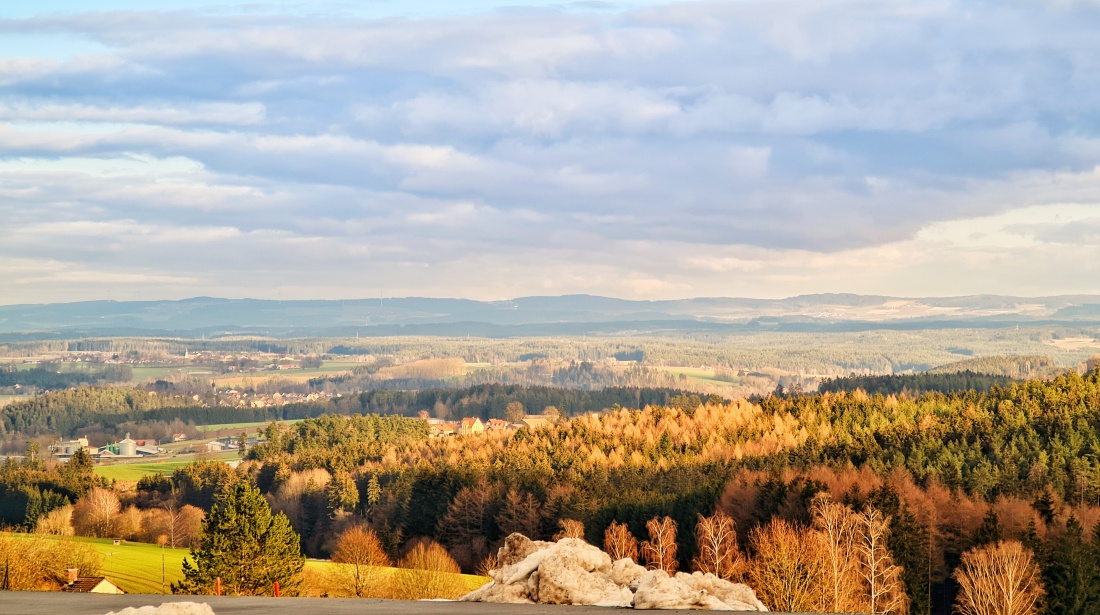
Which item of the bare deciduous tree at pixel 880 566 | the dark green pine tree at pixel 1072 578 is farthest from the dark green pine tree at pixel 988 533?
the bare deciduous tree at pixel 880 566

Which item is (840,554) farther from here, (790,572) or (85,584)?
(85,584)

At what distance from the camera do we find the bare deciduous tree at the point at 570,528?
102m

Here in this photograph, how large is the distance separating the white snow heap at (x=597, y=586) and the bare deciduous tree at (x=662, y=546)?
53.9m

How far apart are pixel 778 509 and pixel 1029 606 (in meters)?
25.6

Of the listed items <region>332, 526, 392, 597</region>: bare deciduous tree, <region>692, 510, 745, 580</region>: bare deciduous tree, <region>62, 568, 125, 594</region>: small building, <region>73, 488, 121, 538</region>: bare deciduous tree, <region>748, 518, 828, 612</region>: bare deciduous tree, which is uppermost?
<region>748, 518, 828, 612</region>: bare deciduous tree

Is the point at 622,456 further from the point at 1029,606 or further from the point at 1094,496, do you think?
the point at 1029,606

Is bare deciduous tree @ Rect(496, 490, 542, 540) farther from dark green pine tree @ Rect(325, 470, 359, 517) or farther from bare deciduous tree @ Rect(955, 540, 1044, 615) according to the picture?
bare deciduous tree @ Rect(955, 540, 1044, 615)

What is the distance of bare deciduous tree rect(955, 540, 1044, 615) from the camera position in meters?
66.2

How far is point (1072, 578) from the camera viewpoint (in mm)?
71188

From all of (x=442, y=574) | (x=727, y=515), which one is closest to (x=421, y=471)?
(x=727, y=515)

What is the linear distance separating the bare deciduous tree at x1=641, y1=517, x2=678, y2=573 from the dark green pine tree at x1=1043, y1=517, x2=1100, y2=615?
1105 inches

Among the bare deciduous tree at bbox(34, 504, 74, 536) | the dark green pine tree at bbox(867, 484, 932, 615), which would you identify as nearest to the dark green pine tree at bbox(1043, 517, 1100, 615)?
the dark green pine tree at bbox(867, 484, 932, 615)

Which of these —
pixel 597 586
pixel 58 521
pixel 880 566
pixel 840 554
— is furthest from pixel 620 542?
pixel 58 521

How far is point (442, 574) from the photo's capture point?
239 feet
